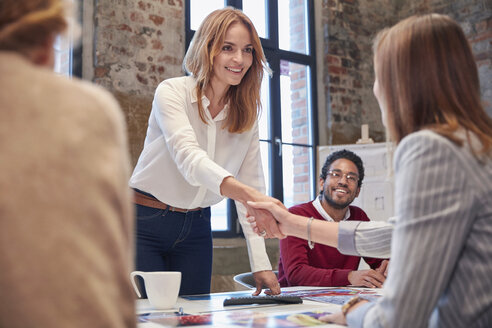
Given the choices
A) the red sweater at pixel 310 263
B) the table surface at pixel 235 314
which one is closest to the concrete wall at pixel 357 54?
the red sweater at pixel 310 263

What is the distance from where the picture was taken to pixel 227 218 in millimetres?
4562

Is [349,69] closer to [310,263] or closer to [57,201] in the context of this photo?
[310,263]

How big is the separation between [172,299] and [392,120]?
2.66ft

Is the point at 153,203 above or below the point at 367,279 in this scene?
above

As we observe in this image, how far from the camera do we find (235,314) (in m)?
1.38

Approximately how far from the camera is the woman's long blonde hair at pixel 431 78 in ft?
3.39

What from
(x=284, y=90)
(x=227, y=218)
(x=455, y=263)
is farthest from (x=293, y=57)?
(x=455, y=263)

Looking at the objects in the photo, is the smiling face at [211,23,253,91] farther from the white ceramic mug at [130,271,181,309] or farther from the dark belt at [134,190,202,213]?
the white ceramic mug at [130,271,181,309]

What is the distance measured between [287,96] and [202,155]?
3371 mm

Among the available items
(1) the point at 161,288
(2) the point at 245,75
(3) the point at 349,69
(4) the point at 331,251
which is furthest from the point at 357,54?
(1) the point at 161,288

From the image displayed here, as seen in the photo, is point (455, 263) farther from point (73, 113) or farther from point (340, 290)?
point (340, 290)

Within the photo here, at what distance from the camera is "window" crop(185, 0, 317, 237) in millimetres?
4895

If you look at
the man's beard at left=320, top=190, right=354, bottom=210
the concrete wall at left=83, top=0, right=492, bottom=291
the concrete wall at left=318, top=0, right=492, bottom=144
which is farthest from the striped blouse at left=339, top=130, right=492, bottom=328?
the concrete wall at left=318, top=0, right=492, bottom=144

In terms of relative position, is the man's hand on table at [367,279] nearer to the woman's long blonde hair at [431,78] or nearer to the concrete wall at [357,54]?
the woman's long blonde hair at [431,78]
